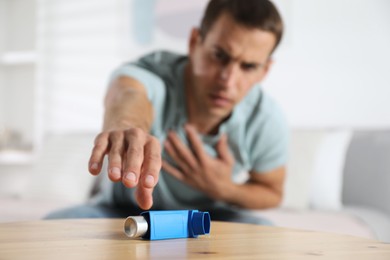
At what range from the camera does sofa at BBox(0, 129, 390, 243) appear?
2.36 metres

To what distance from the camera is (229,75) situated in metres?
1.86

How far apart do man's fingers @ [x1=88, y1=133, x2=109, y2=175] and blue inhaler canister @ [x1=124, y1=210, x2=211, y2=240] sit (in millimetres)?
94

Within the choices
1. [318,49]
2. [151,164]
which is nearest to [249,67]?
[151,164]

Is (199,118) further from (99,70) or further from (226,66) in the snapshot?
(99,70)

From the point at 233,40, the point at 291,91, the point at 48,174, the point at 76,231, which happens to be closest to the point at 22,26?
the point at 48,174

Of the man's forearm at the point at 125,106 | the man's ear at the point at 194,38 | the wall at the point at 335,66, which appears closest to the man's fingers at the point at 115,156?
the man's forearm at the point at 125,106

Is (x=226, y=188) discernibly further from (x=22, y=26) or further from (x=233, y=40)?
(x=22, y=26)

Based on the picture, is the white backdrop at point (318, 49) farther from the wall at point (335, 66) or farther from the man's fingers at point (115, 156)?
the man's fingers at point (115, 156)

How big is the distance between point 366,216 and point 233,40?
949 mm

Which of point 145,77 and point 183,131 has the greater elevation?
point 145,77

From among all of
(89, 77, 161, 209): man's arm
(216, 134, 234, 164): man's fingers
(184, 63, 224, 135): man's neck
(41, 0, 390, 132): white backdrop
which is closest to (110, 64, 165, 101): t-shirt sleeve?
(184, 63, 224, 135): man's neck

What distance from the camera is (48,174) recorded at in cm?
303

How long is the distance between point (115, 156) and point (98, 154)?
0.03 metres

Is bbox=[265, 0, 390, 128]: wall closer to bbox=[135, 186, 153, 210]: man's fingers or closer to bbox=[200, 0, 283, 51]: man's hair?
bbox=[200, 0, 283, 51]: man's hair
